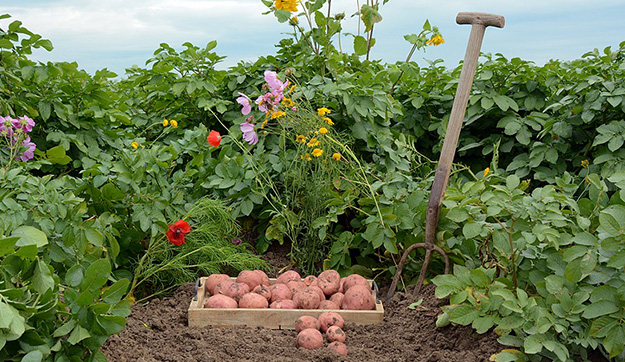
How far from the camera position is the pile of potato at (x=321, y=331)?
98.7 inches

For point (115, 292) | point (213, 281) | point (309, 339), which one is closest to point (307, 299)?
point (309, 339)

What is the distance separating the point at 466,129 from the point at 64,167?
10.00 ft

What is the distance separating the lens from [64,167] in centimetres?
442

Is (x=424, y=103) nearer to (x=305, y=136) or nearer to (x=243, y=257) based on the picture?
(x=305, y=136)

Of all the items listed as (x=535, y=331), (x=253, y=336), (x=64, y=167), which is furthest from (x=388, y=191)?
(x=64, y=167)

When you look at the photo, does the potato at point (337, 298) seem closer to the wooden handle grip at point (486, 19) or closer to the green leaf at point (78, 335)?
the green leaf at point (78, 335)

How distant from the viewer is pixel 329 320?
8.89 feet

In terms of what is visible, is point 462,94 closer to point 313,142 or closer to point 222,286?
point 313,142

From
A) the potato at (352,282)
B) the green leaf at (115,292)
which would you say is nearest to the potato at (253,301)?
the potato at (352,282)

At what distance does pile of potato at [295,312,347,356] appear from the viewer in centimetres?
251

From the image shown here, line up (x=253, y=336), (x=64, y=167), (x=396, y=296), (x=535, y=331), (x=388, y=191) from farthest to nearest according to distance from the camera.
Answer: (x=64, y=167)
(x=388, y=191)
(x=396, y=296)
(x=253, y=336)
(x=535, y=331)

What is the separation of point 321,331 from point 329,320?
0.20 ft

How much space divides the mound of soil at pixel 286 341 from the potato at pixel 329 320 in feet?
0.22

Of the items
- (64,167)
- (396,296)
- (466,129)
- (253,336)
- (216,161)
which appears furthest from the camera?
(466,129)
